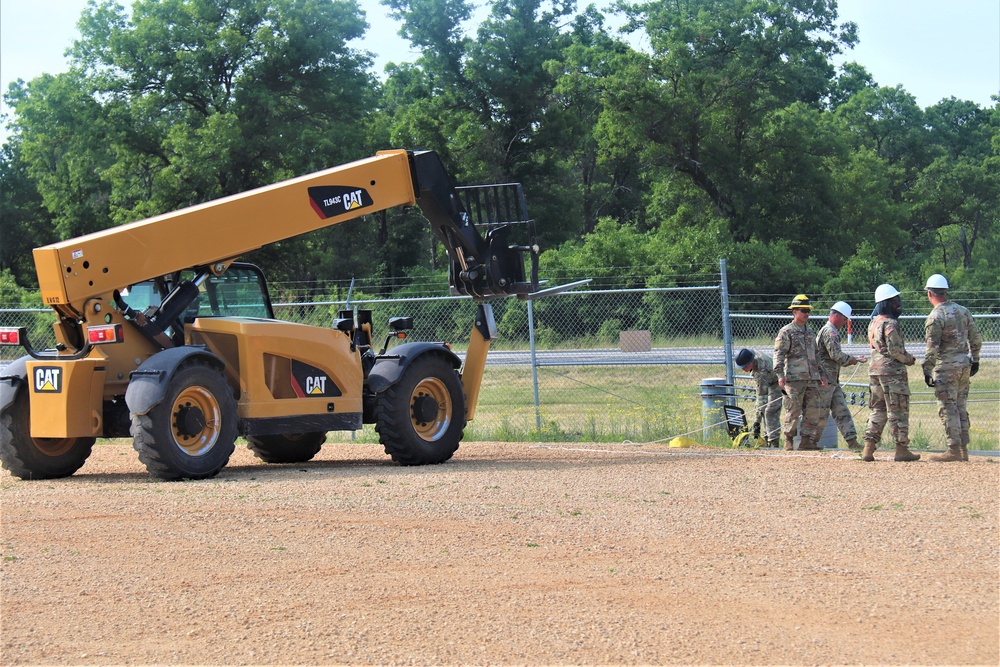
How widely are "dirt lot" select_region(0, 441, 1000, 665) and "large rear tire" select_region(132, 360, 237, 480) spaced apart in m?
0.28

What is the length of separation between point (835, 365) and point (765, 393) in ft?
3.66

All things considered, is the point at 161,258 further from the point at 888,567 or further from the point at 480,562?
the point at 888,567

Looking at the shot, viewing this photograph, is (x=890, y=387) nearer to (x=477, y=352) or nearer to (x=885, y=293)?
(x=885, y=293)

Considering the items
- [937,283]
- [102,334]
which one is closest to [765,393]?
[937,283]

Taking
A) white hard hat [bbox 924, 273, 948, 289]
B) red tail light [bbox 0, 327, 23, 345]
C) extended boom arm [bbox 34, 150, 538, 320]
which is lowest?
white hard hat [bbox 924, 273, 948, 289]

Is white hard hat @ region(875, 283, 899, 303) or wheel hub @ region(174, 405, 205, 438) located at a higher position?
white hard hat @ region(875, 283, 899, 303)

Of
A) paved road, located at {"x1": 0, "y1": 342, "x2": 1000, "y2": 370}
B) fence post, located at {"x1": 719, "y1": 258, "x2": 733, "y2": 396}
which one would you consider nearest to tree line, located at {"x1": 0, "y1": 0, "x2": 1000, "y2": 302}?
paved road, located at {"x1": 0, "y1": 342, "x2": 1000, "y2": 370}

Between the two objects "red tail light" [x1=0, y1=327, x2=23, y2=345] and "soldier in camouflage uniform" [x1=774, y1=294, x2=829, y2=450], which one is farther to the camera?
"soldier in camouflage uniform" [x1=774, y1=294, x2=829, y2=450]

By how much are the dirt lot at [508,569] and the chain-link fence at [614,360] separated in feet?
15.0

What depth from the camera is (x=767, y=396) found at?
1423 centimetres

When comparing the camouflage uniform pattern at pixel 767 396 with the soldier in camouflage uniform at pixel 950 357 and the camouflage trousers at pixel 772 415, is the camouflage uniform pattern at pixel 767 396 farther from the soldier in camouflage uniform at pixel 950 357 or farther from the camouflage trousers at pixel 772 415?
the soldier in camouflage uniform at pixel 950 357

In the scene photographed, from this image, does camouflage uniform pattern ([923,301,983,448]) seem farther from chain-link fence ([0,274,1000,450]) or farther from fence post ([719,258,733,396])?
fence post ([719,258,733,396])

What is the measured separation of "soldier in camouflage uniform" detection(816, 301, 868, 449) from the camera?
517 inches

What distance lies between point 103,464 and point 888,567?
8.80 m
